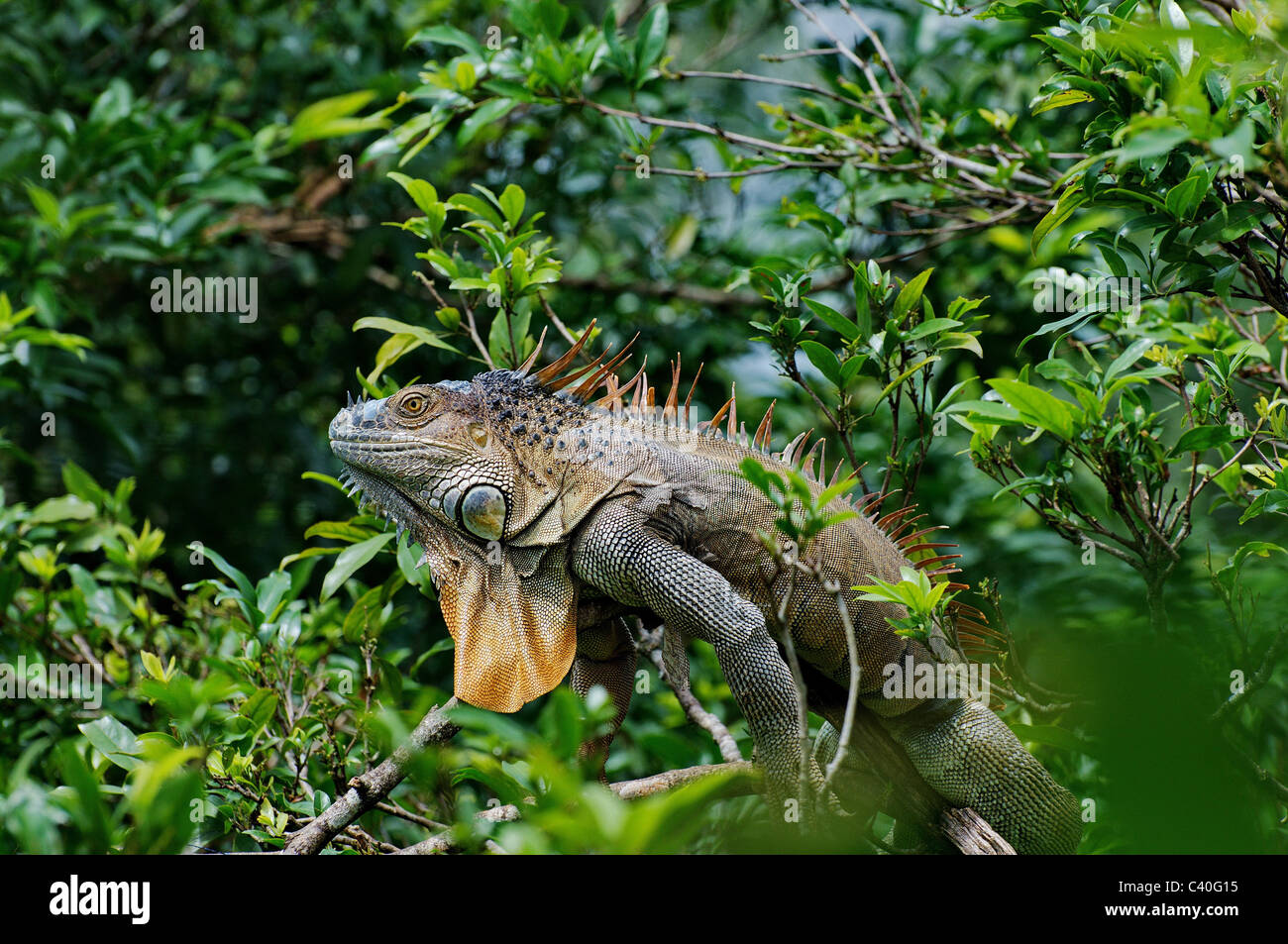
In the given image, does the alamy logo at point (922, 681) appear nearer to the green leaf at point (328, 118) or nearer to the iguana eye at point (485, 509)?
the iguana eye at point (485, 509)

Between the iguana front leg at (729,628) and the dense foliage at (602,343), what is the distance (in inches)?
17.5

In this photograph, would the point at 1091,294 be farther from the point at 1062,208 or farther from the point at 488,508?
the point at 488,508

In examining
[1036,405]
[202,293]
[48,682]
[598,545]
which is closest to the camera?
[1036,405]

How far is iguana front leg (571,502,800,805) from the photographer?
2.90m

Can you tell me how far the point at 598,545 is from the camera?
3.08 m

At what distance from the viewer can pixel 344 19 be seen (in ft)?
23.6

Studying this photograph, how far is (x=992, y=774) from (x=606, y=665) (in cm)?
129

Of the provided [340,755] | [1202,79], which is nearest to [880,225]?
[1202,79]

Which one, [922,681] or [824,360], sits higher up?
[824,360]

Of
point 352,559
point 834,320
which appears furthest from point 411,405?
point 834,320

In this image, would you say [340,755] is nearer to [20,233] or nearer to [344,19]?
[20,233]

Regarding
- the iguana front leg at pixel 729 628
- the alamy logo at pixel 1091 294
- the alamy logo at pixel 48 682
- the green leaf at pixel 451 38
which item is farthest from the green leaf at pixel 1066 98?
the alamy logo at pixel 48 682
